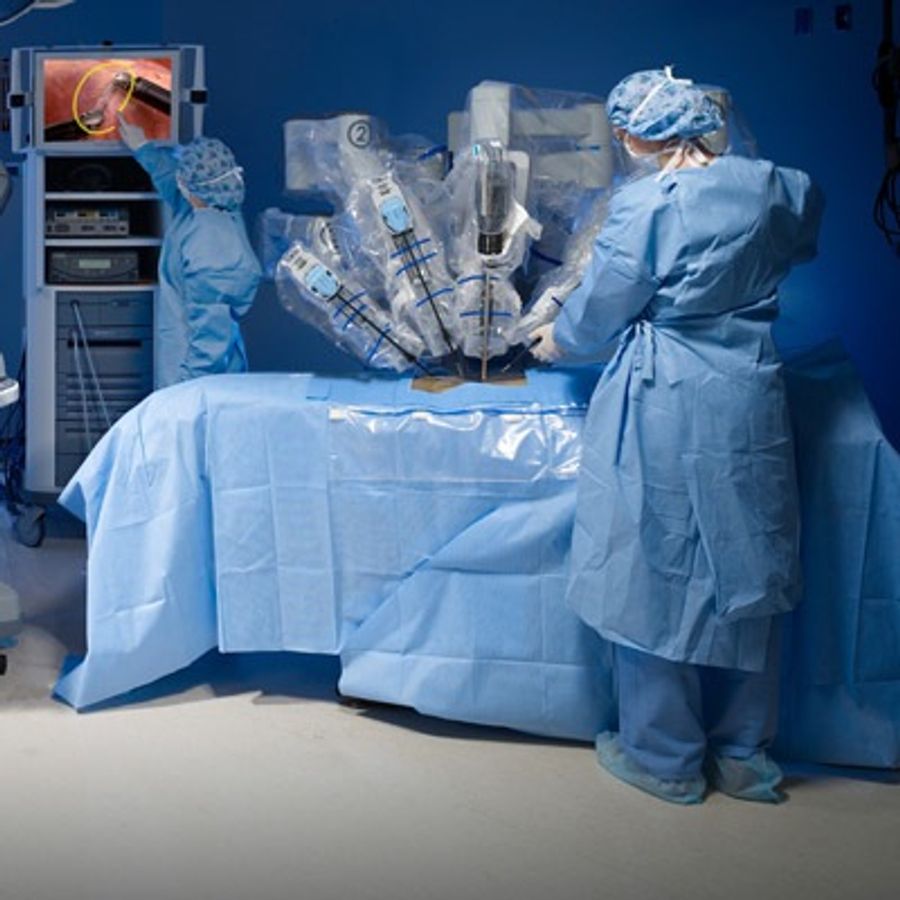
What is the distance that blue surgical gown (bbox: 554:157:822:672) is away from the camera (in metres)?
2.82

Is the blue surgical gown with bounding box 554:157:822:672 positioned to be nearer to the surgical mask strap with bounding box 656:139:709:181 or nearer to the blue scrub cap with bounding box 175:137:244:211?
the surgical mask strap with bounding box 656:139:709:181

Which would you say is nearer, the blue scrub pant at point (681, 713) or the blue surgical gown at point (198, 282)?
the blue scrub pant at point (681, 713)

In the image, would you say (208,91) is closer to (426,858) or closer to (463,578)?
(463,578)

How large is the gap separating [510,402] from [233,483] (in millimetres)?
646

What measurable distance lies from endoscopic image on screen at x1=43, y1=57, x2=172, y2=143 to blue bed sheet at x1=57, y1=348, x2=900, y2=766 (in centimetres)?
167

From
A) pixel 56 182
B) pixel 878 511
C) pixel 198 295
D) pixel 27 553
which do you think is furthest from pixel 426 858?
pixel 56 182

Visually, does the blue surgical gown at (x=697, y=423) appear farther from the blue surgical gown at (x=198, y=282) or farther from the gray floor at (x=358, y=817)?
the blue surgical gown at (x=198, y=282)

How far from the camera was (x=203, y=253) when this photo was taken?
14.4 feet

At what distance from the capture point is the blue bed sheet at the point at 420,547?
3059 mm

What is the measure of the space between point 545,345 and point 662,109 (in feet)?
2.08

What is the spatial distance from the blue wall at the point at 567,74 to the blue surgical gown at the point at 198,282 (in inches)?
18.6

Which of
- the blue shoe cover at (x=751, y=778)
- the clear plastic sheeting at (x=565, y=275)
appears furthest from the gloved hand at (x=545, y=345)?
the blue shoe cover at (x=751, y=778)

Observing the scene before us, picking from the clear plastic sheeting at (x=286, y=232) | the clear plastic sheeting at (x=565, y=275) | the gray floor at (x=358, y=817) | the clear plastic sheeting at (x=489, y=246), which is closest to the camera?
the gray floor at (x=358, y=817)

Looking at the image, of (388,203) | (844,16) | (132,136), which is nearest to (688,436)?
(388,203)
